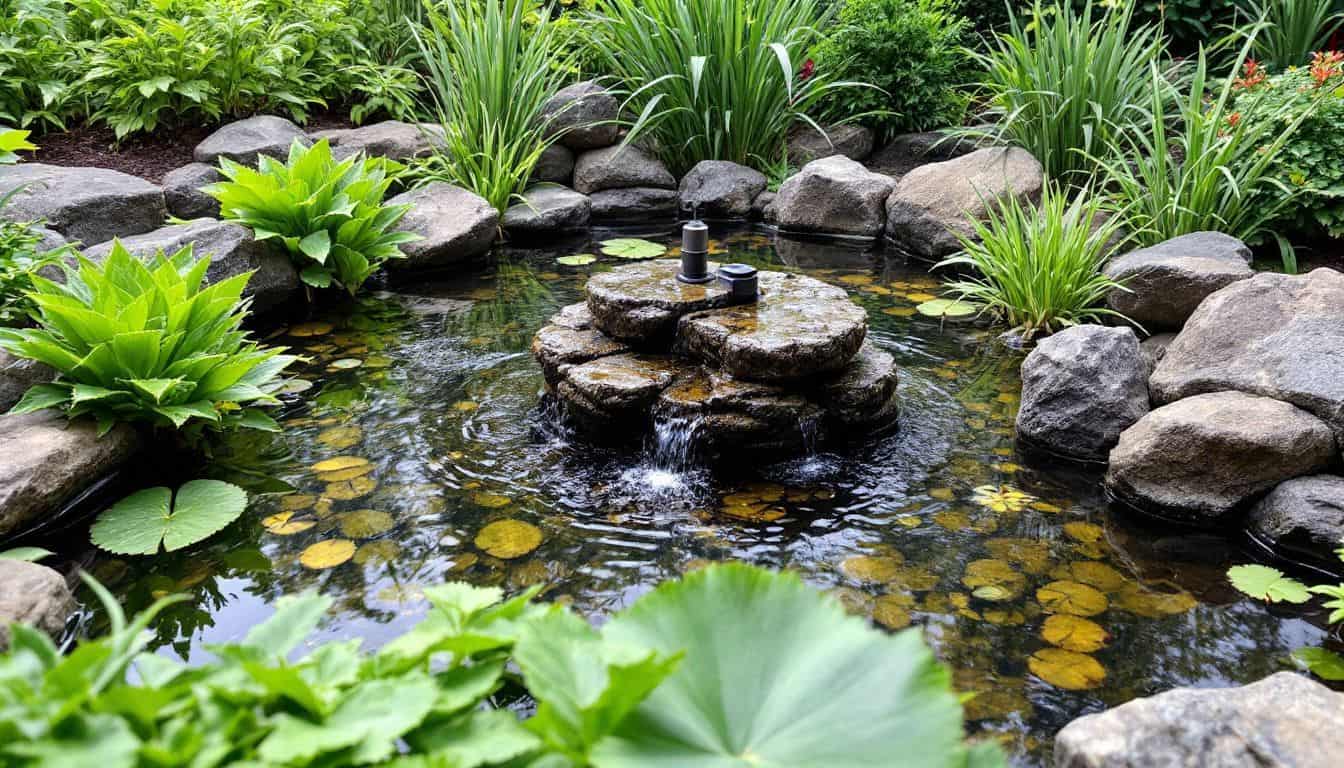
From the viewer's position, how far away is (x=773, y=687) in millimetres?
1170

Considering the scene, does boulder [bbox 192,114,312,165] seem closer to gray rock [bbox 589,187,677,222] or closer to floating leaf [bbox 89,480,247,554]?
gray rock [bbox 589,187,677,222]

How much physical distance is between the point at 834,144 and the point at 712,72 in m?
1.10

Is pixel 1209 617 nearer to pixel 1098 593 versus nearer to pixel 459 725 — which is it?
pixel 1098 593

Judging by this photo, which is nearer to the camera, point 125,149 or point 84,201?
point 84,201

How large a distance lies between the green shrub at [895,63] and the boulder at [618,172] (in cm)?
145

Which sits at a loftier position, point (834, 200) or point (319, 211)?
point (319, 211)

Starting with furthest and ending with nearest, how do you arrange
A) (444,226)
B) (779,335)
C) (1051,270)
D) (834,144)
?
(834,144)
(444,226)
(1051,270)
(779,335)

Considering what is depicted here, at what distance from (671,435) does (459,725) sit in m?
2.17

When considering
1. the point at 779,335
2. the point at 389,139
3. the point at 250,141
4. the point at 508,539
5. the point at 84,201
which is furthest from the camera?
the point at 389,139

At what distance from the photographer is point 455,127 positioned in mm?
6352

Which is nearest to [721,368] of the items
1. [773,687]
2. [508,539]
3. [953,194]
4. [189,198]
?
[508,539]

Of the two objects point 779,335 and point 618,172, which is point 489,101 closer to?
point 618,172

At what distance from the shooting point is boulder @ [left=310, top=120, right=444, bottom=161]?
6.59 metres

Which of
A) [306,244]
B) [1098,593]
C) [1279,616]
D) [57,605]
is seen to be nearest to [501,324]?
[306,244]
